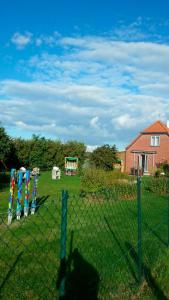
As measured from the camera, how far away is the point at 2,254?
5879 mm

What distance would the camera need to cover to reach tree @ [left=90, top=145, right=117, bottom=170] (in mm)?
31297

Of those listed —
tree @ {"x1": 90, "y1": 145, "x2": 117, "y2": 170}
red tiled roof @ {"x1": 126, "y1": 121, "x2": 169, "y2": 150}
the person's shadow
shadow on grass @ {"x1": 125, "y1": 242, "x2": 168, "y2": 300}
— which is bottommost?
shadow on grass @ {"x1": 125, "y1": 242, "x2": 168, "y2": 300}

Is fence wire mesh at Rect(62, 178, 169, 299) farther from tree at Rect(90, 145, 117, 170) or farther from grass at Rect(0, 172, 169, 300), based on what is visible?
tree at Rect(90, 145, 117, 170)

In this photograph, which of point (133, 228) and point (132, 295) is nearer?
point (132, 295)

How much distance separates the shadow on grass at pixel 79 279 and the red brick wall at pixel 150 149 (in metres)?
32.8

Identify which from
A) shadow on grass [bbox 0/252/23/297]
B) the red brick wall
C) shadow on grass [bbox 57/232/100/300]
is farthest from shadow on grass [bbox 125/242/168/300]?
the red brick wall

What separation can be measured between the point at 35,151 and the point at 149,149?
1320cm

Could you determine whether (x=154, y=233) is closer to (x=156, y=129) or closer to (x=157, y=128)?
(x=156, y=129)

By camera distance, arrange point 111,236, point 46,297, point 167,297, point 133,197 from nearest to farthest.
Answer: point 46,297 → point 167,297 → point 111,236 → point 133,197

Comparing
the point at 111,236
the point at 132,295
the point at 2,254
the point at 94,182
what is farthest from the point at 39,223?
the point at 94,182

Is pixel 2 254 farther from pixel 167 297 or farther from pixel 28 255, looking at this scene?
pixel 167 297

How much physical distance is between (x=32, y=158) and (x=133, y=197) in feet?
70.4

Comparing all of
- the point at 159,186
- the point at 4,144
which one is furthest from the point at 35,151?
the point at 159,186

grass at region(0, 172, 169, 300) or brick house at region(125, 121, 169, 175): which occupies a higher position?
brick house at region(125, 121, 169, 175)
